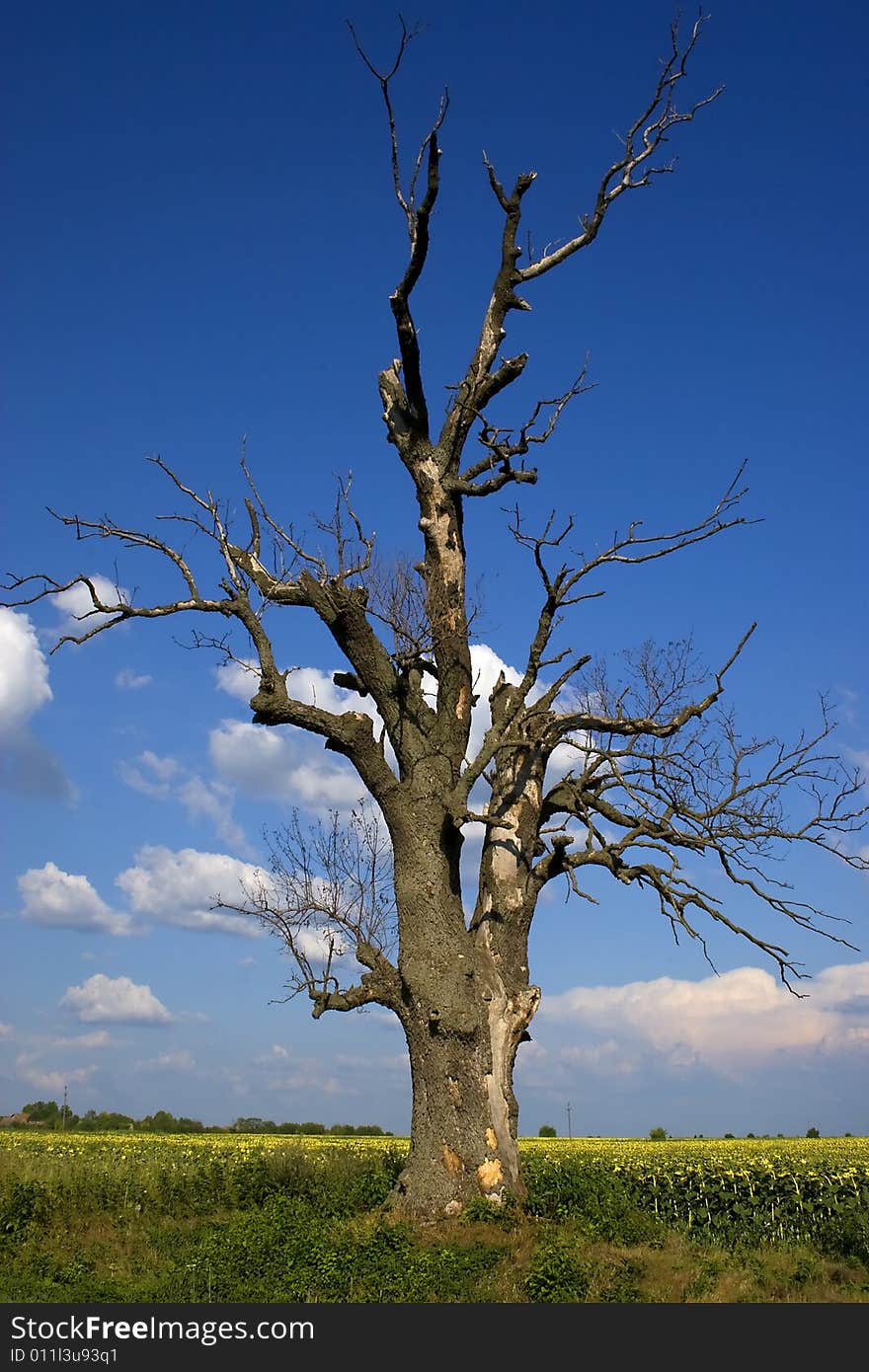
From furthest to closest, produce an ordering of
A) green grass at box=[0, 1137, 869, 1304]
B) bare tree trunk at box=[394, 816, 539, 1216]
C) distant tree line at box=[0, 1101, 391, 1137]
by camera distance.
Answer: distant tree line at box=[0, 1101, 391, 1137] → bare tree trunk at box=[394, 816, 539, 1216] → green grass at box=[0, 1137, 869, 1304]

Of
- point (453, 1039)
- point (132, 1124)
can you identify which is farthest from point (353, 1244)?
point (132, 1124)

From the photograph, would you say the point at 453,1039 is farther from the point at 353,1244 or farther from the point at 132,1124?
the point at 132,1124

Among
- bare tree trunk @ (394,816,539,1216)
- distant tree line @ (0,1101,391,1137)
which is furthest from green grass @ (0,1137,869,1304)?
distant tree line @ (0,1101,391,1137)

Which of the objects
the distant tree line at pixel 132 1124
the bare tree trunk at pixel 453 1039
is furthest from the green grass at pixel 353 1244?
the distant tree line at pixel 132 1124

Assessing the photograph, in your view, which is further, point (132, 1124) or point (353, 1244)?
point (132, 1124)

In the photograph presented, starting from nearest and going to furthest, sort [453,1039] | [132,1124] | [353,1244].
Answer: [353,1244]
[453,1039]
[132,1124]

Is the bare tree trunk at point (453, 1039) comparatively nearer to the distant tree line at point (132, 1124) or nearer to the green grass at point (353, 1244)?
the green grass at point (353, 1244)

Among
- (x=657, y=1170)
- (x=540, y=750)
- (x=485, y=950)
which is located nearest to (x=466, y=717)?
(x=540, y=750)

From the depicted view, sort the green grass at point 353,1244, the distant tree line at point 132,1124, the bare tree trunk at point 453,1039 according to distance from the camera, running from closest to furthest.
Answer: the green grass at point 353,1244 → the bare tree trunk at point 453,1039 → the distant tree line at point 132,1124

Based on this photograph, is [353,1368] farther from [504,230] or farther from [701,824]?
[504,230]

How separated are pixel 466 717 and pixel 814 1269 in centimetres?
730

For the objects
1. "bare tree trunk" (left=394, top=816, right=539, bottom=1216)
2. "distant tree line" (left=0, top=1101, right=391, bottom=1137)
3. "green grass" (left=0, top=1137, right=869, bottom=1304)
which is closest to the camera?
"green grass" (left=0, top=1137, right=869, bottom=1304)

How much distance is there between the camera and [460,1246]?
34.6 feet

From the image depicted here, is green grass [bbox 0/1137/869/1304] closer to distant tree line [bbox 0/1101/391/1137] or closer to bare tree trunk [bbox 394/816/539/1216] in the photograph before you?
bare tree trunk [bbox 394/816/539/1216]
